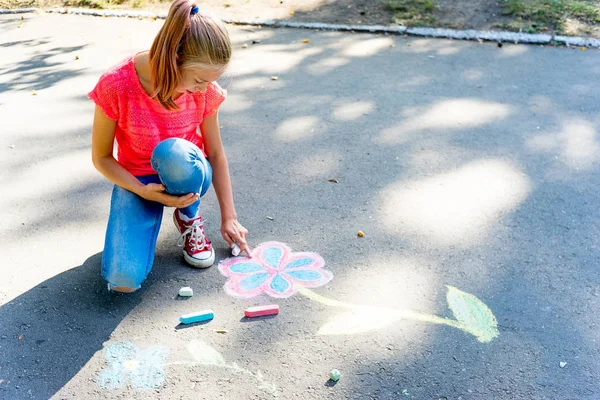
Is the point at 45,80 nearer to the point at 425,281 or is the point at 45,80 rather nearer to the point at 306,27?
the point at 306,27

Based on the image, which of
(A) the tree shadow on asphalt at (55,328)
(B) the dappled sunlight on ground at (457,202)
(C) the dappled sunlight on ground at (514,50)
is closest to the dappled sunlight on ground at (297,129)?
(B) the dappled sunlight on ground at (457,202)

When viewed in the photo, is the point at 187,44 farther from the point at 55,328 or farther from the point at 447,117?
the point at 447,117

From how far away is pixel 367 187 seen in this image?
3004 mm

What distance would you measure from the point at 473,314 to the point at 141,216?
1.24 m

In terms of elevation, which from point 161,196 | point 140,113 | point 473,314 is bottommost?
point 473,314

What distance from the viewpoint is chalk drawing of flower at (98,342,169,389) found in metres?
1.86

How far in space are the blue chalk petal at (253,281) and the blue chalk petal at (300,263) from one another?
11 cm

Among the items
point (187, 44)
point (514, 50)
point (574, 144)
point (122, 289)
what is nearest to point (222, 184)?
point (122, 289)

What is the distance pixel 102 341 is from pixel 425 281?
1.18 metres

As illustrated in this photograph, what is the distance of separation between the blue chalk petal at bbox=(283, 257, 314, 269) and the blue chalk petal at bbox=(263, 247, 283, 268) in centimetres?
5

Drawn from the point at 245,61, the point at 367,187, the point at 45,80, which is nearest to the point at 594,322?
the point at 367,187

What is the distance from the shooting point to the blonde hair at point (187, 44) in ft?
6.21

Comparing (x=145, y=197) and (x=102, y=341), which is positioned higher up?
→ (x=145, y=197)

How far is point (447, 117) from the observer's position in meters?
3.74
